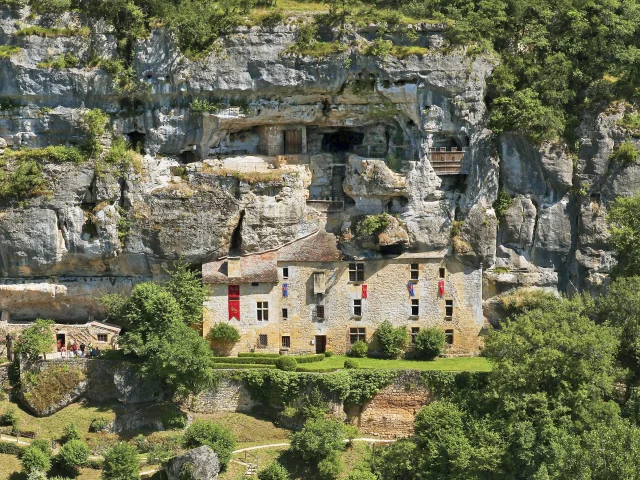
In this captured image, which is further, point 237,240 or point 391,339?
point 237,240

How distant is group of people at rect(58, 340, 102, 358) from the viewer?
63950 millimetres

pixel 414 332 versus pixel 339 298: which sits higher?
pixel 339 298

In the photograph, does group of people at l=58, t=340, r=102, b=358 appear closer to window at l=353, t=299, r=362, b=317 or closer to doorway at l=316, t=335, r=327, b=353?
doorway at l=316, t=335, r=327, b=353

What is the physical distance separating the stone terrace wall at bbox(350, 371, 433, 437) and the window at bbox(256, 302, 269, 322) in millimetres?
6223

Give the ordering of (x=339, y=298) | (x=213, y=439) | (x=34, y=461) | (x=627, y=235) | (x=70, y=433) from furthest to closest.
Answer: (x=339, y=298) < (x=627, y=235) < (x=70, y=433) < (x=213, y=439) < (x=34, y=461)

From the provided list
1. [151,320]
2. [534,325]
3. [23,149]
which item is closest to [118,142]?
[23,149]

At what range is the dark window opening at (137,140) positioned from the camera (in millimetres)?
66125

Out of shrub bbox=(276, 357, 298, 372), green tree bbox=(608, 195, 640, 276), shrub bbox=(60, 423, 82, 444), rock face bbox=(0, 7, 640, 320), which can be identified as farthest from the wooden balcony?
shrub bbox=(60, 423, 82, 444)

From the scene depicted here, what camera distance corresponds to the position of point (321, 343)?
66.3 m

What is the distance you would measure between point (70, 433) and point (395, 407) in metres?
13.6

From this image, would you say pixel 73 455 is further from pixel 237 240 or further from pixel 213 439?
pixel 237 240

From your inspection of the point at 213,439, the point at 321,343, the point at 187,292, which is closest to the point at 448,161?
the point at 321,343

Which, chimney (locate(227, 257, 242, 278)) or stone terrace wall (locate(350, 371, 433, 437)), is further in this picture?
chimney (locate(227, 257, 242, 278))

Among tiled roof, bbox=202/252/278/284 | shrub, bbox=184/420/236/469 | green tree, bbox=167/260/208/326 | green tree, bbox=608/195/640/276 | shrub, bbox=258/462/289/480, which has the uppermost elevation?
green tree, bbox=608/195/640/276
